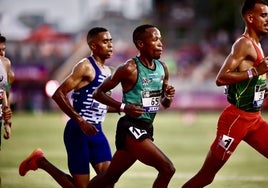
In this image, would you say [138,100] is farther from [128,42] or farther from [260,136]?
[128,42]

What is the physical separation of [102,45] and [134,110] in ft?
4.95

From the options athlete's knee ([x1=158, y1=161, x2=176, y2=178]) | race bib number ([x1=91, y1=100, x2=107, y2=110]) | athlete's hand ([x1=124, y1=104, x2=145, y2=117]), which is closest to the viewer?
athlete's knee ([x1=158, y1=161, x2=176, y2=178])

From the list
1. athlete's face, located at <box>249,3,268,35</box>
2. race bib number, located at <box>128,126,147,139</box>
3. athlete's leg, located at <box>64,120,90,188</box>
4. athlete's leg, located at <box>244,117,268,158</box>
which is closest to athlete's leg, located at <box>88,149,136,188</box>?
race bib number, located at <box>128,126,147,139</box>

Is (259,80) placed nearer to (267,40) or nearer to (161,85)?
(161,85)

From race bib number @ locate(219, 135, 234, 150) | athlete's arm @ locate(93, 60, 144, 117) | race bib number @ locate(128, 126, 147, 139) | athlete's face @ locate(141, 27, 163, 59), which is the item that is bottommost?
race bib number @ locate(219, 135, 234, 150)

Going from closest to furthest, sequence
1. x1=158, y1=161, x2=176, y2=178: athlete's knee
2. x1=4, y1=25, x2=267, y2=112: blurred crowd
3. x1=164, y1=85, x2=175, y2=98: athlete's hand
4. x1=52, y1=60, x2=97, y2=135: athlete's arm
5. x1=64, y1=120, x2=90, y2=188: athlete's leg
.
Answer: x1=158, y1=161, x2=176, y2=178: athlete's knee
x1=164, y1=85, x2=175, y2=98: athlete's hand
x1=52, y1=60, x2=97, y2=135: athlete's arm
x1=64, y1=120, x2=90, y2=188: athlete's leg
x1=4, y1=25, x2=267, y2=112: blurred crowd

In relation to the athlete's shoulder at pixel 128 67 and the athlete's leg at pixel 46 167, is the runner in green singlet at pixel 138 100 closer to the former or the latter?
the athlete's shoulder at pixel 128 67

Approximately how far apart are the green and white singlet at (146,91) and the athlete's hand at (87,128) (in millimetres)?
570

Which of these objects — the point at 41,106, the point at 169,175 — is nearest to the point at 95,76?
the point at 169,175

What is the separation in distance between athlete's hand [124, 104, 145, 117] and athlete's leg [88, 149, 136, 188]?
51cm

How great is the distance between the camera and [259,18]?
32.1 feet

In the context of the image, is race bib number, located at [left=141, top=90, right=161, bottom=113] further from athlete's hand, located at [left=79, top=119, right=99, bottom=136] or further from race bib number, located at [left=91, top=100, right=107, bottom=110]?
race bib number, located at [left=91, top=100, right=107, bottom=110]

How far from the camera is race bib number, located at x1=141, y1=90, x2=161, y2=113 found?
955 centimetres

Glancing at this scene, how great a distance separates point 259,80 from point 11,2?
3886 cm
